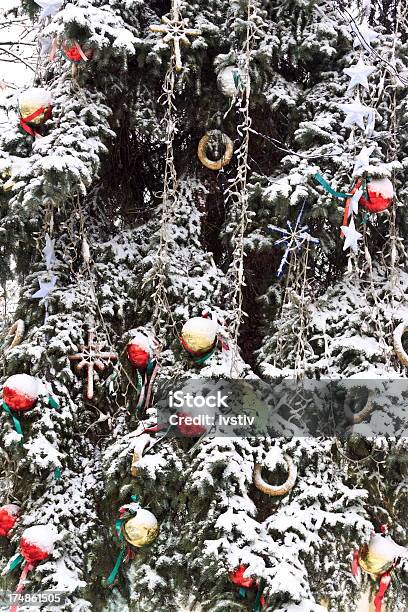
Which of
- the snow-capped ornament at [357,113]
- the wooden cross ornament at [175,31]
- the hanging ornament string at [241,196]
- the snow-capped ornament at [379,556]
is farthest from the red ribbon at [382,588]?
the wooden cross ornament at [175,31]

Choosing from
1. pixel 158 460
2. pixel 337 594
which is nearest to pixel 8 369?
pixel 158 460

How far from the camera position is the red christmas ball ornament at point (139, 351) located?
2.18 m

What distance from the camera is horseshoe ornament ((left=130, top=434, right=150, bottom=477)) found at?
205 centimetres

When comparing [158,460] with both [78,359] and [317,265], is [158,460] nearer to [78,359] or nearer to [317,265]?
[78,359]

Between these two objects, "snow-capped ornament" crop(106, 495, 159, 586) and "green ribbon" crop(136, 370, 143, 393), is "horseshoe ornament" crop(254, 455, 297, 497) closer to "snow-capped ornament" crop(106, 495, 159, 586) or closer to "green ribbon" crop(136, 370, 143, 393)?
"snow-capped ornament" crop(106, 495, 159, 586)

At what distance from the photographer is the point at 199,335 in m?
2.08

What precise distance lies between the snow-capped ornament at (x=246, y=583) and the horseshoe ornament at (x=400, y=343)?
0.76 meters

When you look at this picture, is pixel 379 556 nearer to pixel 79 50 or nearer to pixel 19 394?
pixel 19 394

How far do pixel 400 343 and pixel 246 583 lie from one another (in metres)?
0.82

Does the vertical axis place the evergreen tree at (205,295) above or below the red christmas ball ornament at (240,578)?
above

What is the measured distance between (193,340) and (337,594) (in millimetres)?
874

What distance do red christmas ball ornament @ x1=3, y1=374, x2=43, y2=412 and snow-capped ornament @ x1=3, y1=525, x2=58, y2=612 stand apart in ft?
1.17

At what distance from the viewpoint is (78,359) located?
2307mm

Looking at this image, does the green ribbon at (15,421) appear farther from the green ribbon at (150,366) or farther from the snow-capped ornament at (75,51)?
the snow-capped ornament at (75,51)
